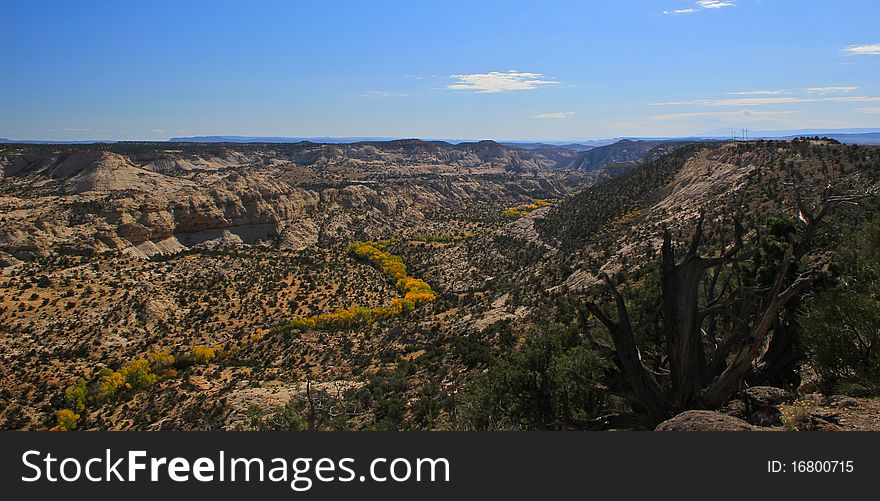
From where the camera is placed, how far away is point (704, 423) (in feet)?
25.5

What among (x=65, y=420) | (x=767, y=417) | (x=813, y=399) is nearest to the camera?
(x=767, y=417)

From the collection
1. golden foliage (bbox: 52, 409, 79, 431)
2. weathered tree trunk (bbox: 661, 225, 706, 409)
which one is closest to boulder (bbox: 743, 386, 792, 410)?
weathered tree trunk (bbox: 661, 225, 706, 409)

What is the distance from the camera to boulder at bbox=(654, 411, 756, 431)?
7598 mm

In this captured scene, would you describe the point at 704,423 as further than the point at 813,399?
No

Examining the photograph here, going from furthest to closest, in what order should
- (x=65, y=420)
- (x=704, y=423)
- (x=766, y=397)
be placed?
(x=65, y=420) < (x=766, y=397) < (x=704, y=423)

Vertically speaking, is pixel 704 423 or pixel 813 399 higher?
pixel 704 423

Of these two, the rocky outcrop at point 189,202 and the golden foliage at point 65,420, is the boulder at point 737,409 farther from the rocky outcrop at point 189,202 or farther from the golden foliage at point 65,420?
the rocky outcrop at point 189,202

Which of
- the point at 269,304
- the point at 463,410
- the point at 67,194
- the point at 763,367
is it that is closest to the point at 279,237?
the point at 269,304

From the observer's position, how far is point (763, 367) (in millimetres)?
12273

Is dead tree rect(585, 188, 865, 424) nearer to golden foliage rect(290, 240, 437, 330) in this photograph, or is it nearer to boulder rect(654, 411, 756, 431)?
boulder rect(654, 411, 756, 431)

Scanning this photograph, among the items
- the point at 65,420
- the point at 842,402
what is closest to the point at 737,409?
the point at 842,402

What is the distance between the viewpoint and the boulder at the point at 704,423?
7.60 m

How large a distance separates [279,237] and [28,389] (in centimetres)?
4696

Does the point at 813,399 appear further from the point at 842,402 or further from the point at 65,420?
the point at 65,420
